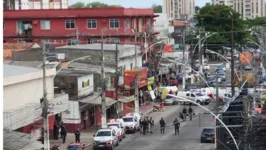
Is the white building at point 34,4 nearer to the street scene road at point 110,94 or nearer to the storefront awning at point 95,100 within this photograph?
the street scene road at point 110,94

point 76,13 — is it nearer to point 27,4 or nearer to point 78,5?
point 27,4

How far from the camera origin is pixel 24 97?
128 ft

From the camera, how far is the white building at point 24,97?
3575cm

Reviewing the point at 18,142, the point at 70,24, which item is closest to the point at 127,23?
the point at 70,24

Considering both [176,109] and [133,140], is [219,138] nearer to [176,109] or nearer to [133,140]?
[133,140]

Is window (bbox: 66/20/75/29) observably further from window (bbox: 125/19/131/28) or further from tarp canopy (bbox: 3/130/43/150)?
tarp canopy (bbox: 3/130/43/150)

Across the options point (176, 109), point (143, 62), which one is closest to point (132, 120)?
point (176, 109)

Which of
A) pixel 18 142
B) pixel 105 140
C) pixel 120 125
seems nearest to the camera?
pixel 18 142

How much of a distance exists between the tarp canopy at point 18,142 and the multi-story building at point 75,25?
4602 cm

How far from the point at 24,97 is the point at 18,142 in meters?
7.89

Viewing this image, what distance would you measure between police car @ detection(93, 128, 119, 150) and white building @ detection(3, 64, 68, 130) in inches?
116

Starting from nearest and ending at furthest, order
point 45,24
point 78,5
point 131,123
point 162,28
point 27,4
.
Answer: point 131,123
point 45,24
point 27,4
point 162,28
point 78,5

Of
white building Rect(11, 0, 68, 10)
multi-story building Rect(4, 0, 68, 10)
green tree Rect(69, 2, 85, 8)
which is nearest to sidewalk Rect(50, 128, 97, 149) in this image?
multi-story building Rect(4, 0, 68, 10)

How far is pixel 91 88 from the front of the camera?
50.5 meters
